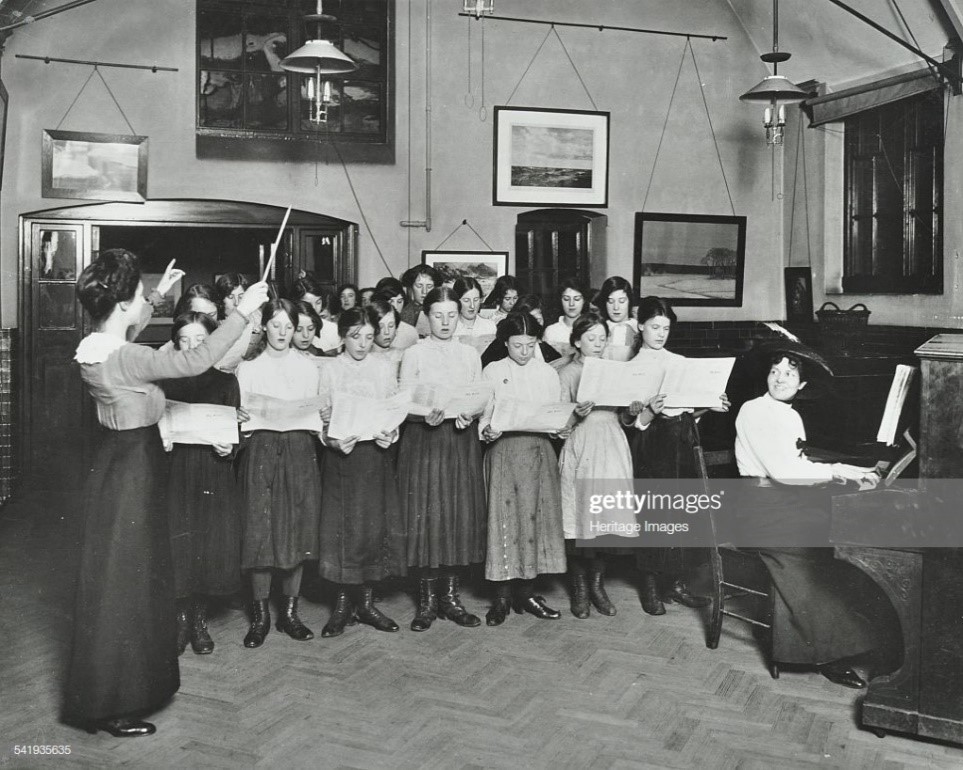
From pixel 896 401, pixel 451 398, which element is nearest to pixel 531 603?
pixel 451 398

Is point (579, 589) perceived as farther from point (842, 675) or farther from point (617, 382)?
point (842, 675)

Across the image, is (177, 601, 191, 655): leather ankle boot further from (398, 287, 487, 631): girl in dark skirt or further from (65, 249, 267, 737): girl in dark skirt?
(398, 287, 487, 631): girl in dark skirt

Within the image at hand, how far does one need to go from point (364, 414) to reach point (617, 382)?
3.82 ft

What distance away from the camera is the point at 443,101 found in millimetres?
8172

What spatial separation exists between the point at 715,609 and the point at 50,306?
5763mm

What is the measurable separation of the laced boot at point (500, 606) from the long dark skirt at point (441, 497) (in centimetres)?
24

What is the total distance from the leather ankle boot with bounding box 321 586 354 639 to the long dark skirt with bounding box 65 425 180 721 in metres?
1.06

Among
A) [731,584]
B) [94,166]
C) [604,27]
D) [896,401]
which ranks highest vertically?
[604,27]

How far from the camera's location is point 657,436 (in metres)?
4.53

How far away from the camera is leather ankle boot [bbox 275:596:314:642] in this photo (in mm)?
4172

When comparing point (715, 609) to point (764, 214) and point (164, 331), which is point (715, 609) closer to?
point (164, 331)

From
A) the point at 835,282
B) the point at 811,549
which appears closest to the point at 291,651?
the point at 811,549

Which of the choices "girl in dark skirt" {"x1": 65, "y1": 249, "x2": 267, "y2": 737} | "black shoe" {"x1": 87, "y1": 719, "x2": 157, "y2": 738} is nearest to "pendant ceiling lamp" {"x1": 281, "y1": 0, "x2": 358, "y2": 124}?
"girl in dark skirt" {"x1": 65, "y1": 249, "x2": 267, "y2": 737}

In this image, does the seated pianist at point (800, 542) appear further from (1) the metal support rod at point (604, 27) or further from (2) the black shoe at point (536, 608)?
(1) the metal support rod at point (604, 27)
